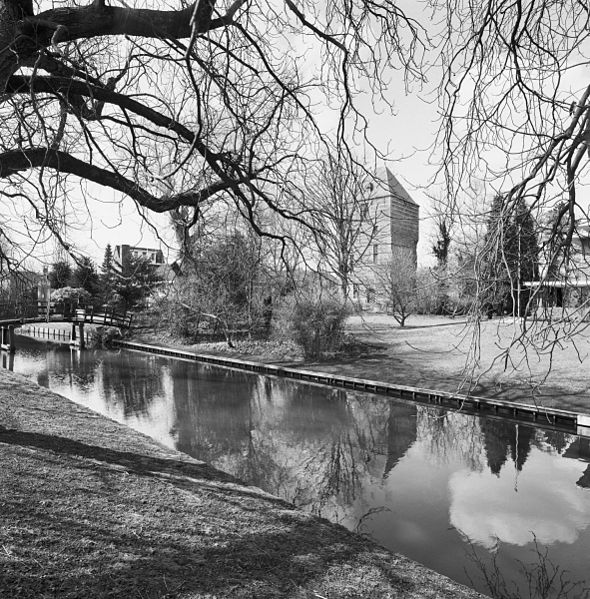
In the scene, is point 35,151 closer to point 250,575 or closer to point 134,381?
point 250,575

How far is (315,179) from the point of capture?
4.17 meters

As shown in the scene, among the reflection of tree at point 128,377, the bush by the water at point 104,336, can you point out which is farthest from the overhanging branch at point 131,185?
the bush by the water at point 104,336

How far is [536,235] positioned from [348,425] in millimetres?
8475

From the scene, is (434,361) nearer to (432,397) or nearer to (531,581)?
(432,397)

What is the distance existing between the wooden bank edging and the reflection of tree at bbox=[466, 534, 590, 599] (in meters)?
1.53

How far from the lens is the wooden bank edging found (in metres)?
10.3

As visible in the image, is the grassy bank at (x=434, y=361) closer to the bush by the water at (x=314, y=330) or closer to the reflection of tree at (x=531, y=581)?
the bush by the water at (x=314, y=330)

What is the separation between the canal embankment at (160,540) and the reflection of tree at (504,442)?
4340mm

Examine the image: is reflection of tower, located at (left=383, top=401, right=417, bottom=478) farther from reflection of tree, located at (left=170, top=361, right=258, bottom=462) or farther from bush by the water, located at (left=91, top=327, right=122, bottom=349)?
bush by the water, located at (left=91, top=327, right=122, bottom=349)

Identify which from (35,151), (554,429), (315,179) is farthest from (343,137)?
(554,429)

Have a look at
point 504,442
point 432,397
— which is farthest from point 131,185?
point 432,397

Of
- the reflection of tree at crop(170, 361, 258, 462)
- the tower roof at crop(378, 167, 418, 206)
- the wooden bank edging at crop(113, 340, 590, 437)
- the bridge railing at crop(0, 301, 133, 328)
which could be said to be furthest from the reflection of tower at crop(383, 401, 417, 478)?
the bridge railing at crop(0, 301, 133, 328)

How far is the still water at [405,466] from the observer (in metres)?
5.39

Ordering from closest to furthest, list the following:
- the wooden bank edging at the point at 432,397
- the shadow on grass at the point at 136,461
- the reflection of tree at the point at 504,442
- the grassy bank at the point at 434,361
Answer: the shadow on grass at the point at 136,461
the reflection of tree at the point at 504,442
the wooden bank edging at the point at 432,397
the grassy bank at the point at 434,361
